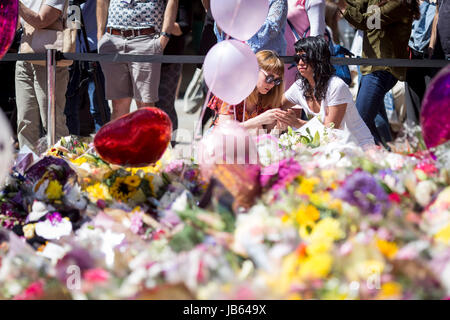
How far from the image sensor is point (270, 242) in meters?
1.45

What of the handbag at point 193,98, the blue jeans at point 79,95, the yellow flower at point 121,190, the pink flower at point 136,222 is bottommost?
the handbag at point 193,98

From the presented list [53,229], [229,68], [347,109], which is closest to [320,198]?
[53,229]

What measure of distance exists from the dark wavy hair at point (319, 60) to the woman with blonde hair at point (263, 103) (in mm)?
154

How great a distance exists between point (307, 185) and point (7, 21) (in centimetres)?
128

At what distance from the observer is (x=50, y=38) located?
383 centimetres

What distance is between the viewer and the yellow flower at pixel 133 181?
198 cm

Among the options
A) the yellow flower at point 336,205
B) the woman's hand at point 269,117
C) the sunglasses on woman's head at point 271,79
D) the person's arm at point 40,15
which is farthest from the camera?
the person's arm at point 40,15

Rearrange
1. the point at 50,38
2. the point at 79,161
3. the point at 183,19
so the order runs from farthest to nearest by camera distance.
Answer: the point at 183,19 < the point at 50,38 < the point at 79,161

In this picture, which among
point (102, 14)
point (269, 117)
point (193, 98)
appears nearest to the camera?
point (269, 117)

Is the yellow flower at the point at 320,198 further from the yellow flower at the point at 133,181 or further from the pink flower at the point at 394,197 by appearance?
the yellow flower at the point at 133,181

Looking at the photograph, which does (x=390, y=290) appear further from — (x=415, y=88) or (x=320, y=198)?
(x=415, y=88)

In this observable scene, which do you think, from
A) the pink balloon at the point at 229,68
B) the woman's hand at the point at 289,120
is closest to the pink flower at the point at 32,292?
the pink balloon at the point at 229,68

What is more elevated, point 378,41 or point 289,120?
point 378,41
